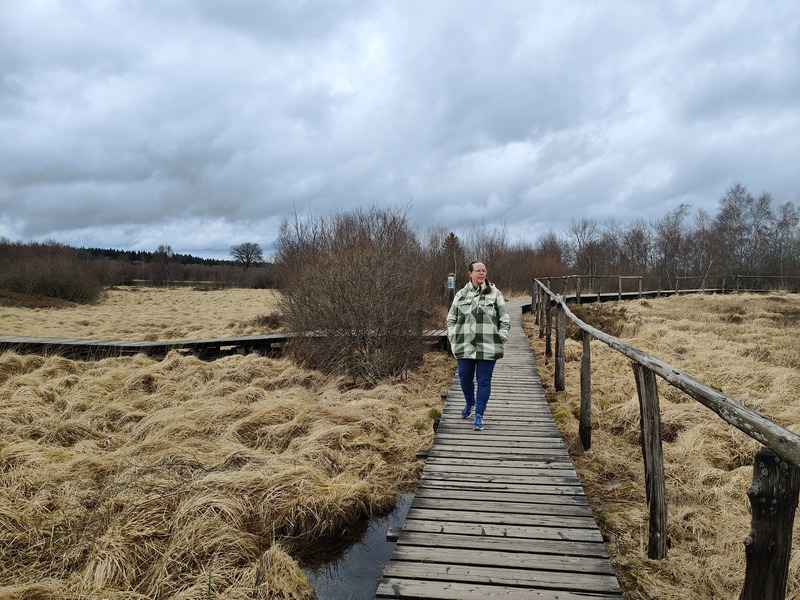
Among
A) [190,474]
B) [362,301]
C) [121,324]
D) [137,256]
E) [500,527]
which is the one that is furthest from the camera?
[137,256]

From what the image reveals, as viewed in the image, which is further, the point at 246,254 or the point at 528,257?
the point at 246,254

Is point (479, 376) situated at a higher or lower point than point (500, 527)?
higher

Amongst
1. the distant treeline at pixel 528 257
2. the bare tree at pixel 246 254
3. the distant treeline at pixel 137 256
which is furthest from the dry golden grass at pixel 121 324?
the bare tree at pixel 246 254

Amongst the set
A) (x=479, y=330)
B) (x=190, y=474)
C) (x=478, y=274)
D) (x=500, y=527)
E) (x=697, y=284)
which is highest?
(x=697, y=284)

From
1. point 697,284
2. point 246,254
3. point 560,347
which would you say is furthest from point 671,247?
point 246,254

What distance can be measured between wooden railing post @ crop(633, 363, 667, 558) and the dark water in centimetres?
200

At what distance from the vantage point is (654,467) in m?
3.25

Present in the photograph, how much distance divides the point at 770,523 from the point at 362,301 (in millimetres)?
8059

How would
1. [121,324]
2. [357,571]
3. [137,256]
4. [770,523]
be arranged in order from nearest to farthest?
1. [770,523]
2. [357,571]
3. [121,324]
4. [137,256]

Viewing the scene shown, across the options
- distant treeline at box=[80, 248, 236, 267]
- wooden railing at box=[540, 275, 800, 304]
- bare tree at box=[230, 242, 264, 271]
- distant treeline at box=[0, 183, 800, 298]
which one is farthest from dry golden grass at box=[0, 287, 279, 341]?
bare tree at box=[230, 242, 264, 271]

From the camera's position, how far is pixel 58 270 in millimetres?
27406

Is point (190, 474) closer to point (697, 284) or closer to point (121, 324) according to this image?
point (121, 324)

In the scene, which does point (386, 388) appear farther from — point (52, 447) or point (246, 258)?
point (246, 258)

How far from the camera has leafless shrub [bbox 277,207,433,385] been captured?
9625 millimetres
